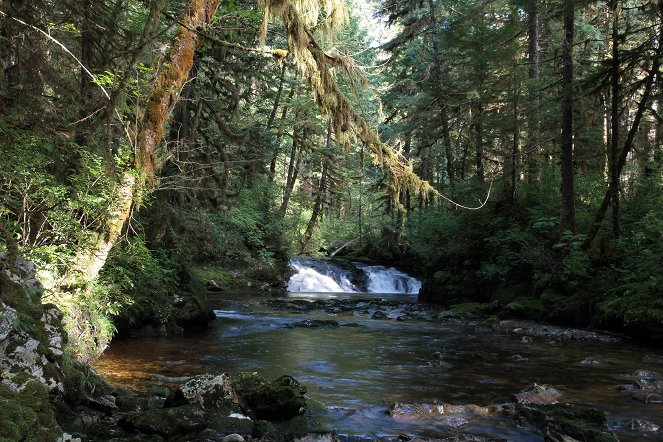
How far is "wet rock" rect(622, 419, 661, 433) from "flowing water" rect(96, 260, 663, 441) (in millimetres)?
127

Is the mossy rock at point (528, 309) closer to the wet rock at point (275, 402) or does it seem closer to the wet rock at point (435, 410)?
the wet rock at point (435, 410)

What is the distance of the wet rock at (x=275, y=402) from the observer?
6004 mm

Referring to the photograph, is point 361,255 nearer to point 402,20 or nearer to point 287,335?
point 402,20

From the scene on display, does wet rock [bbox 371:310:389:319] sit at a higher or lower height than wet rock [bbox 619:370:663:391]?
higher

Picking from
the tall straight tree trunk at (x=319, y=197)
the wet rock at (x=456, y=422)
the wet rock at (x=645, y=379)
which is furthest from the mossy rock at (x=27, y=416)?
the tall straight tree trunk at (x=319, y=197)

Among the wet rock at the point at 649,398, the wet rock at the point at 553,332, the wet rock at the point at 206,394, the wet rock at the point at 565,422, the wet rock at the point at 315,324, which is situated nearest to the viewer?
the wet rock at the point at 565,422

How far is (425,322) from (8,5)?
12.9 metres

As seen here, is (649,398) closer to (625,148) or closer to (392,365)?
(392,365)

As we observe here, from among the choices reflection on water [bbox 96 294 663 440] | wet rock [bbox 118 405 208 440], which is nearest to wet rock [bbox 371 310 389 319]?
reflection on water [bbox 96 294 663 440]

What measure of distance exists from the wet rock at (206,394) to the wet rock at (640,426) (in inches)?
195

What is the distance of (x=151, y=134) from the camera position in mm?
7492

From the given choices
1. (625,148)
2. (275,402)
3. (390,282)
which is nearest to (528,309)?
(625,148)

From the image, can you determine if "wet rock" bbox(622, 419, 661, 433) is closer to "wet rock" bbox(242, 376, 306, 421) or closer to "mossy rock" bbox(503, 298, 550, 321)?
"wet rock" bbox(242, 376, 306, 421)

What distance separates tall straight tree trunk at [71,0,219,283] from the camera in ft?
23.5
